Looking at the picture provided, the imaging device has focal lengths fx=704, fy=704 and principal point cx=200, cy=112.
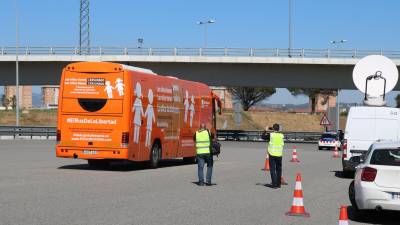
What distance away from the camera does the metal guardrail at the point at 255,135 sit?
66.2 m

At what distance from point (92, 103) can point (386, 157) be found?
12277 millimetres

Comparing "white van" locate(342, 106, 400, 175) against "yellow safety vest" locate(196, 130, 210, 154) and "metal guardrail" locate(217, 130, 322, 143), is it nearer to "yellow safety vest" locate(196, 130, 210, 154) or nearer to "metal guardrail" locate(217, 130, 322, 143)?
"yellow safety vest" locate(196, 130, 210, 154)

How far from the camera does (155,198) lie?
47.1ft

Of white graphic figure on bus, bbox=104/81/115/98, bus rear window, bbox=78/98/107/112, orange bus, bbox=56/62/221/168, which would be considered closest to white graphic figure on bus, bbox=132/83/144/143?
orange bus, bbox=56/62/221/168

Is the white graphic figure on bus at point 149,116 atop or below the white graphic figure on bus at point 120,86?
below

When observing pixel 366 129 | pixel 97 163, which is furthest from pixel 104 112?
pixel 366 129

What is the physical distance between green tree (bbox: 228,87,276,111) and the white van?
10060 cm

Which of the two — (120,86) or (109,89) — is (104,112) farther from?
(120,86)

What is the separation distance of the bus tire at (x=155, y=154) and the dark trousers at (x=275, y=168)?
709 cm

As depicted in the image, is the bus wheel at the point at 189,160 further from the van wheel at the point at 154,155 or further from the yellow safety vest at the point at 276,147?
the yellow safety vest at the point at 276,147

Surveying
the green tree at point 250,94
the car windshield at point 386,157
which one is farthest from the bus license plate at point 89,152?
the green tree at point 250,94

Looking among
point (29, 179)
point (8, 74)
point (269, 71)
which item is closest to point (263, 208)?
point (29, 179)

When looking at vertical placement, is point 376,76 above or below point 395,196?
above

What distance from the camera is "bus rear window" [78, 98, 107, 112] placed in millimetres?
21922
